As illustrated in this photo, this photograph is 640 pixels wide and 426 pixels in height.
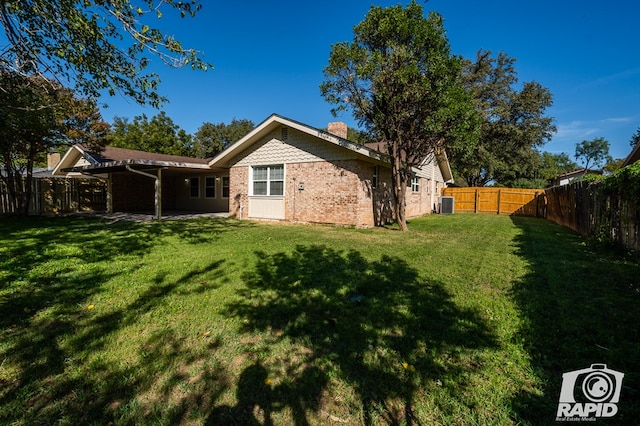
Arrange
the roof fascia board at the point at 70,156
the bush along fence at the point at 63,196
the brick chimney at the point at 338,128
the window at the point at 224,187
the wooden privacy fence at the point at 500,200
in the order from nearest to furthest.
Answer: the brick chimney at the point at 338,128
the bush along fence at the point at 63,196
the roof fascia board at the point at 70,156
the window at the point at 224,187
the wooden privacy fence at the point at 500,200

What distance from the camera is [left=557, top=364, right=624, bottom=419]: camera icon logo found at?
6.45ft

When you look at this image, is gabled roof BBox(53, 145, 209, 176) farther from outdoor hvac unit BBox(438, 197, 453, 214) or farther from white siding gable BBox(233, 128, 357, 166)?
outdoor hvac unit BBox(438, 197, 453, 214)

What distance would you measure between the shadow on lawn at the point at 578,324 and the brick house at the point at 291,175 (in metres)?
6.46

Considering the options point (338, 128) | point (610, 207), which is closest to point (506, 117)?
point (338, 128)

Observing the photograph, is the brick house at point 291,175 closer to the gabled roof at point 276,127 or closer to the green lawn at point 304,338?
the gabled roof at point 276,127

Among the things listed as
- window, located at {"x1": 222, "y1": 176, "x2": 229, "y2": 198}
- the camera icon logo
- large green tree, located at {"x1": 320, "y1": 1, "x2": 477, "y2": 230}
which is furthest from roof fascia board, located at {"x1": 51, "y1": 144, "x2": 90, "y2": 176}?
the camera icon logo

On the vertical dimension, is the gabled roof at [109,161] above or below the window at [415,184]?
above

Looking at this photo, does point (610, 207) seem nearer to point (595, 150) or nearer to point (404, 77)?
point (404, 77)

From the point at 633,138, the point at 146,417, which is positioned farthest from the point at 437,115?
the point at 633,138

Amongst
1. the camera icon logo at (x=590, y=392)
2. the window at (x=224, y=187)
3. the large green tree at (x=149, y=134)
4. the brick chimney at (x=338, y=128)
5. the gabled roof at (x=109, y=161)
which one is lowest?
the camera icon logo at (x=590, y=392)

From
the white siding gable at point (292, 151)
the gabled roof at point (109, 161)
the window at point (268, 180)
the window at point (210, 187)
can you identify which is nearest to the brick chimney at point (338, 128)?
the white siding gable at point (292, 151)

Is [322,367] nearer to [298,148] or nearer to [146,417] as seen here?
[146,417]

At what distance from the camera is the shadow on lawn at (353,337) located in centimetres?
208

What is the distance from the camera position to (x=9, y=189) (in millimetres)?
12578
